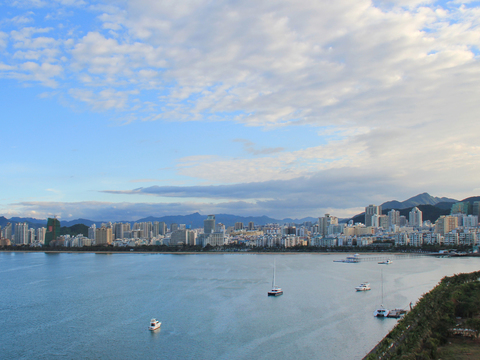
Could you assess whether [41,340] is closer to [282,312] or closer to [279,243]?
[282,312]

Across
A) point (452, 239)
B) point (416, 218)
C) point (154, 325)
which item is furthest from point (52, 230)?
point (416, 218)

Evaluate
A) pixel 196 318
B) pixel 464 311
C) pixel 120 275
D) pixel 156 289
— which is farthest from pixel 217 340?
pixel 120 275

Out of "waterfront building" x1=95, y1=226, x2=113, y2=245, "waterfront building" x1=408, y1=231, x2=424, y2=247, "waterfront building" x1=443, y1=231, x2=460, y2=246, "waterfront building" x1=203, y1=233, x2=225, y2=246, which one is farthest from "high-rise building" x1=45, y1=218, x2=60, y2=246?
"waterfront building" x1=443, y1=231, x2=460, y2=246

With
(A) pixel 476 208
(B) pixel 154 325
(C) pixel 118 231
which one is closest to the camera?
(B) pixel 154 325

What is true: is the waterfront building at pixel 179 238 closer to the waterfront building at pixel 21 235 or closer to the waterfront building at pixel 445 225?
the waterfront building at pixel 21 235

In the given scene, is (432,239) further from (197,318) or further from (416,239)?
(197,318)

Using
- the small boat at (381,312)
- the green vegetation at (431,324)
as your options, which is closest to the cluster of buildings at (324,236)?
the small boat at (381,312)

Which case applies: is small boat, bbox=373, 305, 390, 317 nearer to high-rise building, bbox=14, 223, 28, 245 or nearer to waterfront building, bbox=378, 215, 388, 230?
waterfront building, bbox=378, 215, 388, 230
